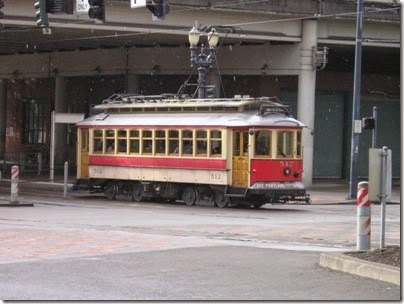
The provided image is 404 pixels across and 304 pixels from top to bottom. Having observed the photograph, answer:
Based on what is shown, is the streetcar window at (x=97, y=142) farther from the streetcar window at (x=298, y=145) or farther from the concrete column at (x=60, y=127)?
the concrete column at (x=60, y=127)

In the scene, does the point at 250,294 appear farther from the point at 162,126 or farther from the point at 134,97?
the point at 134,97

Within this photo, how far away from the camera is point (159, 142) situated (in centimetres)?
3506

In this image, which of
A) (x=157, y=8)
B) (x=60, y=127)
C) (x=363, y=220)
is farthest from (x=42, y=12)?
(x=60, y=127)

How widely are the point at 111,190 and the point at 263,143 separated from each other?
7.13m

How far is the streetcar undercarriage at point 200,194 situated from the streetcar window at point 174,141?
1.08 meters

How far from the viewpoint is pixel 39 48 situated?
57594 millimetres

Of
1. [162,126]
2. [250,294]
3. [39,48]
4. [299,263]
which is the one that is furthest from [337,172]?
[250,294]

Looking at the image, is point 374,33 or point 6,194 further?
point 374,33

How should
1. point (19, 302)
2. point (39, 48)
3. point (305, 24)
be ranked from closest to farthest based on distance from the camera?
point (19, 302) → point (305, 24) → point (39, 48)

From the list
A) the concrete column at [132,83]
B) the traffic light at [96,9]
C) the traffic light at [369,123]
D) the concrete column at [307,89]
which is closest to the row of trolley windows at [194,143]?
the traffic light at [369,123]

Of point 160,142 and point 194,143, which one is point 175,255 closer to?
point 194,143

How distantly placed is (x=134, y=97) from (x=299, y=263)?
22404mm

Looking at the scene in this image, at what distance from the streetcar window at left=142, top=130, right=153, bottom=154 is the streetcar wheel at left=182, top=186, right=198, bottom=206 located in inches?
82.4

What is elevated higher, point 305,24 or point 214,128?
point 305,24
